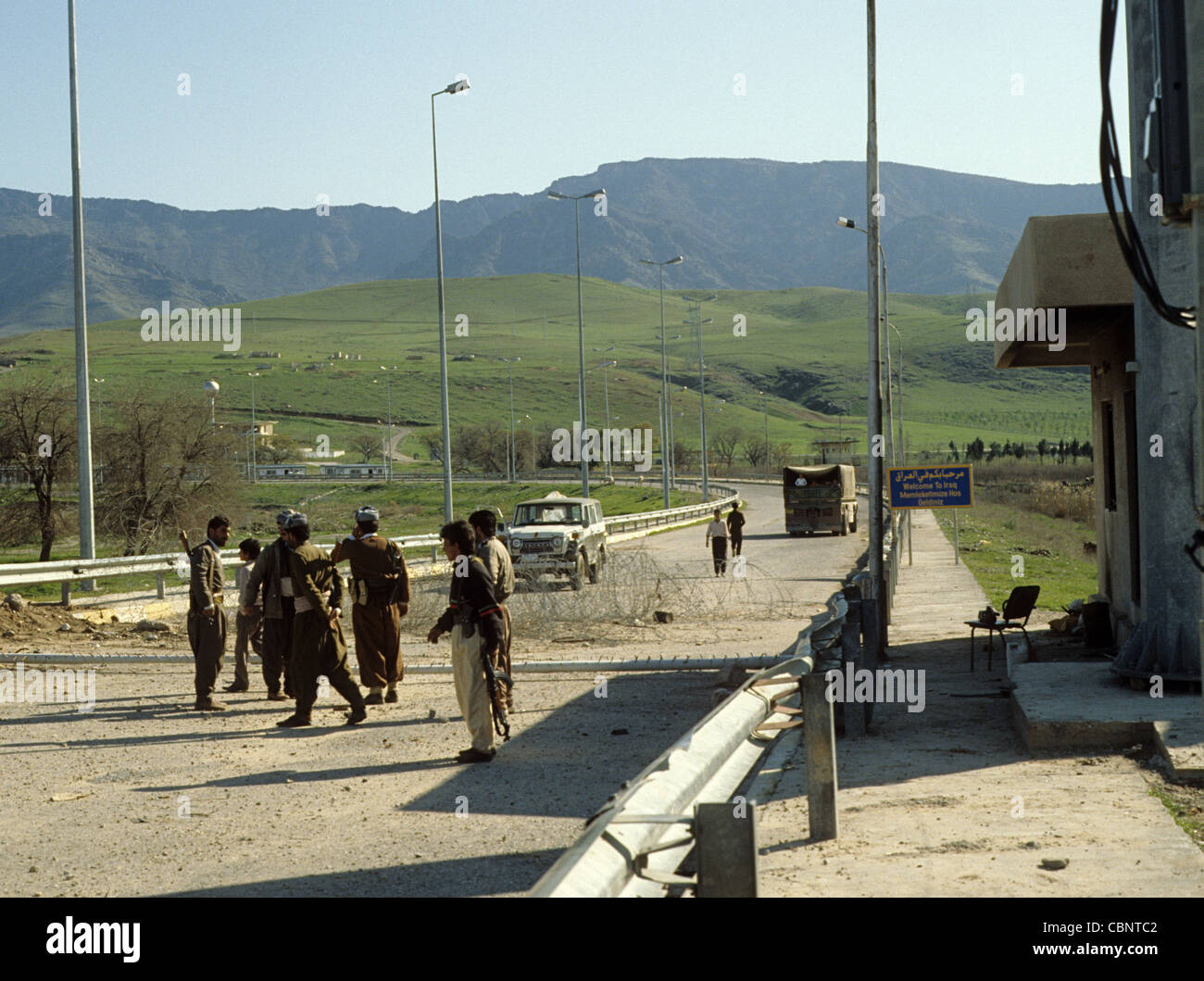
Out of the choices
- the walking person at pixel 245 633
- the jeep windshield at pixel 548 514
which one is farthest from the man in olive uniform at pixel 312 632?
the jeep windshield at pixel 548 514

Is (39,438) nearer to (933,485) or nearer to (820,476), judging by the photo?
(820,476)

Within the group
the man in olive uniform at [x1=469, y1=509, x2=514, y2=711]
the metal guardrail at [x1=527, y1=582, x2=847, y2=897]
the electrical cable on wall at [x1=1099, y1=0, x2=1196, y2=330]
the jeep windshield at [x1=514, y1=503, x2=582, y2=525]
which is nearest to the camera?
the metal guardrail at [x1=527, y1=582, x2=847, y2=897]

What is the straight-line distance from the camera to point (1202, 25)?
4227 millimetres

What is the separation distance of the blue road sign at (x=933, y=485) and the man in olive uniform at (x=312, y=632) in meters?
15.7

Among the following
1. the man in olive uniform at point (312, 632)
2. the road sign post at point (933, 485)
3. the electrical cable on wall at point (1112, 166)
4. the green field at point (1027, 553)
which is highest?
the electrical cable on wall at point (1112, 166)

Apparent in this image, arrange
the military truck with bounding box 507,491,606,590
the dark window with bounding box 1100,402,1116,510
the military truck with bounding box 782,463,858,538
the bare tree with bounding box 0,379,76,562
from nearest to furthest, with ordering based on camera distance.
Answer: the dark window with bounding box 1100,402,1116,510 → the military truck with bounding box 507,491,606,590 → the bare tree with bounding box 0,379,76,562 → the military truck with bounding box 782,463,858,538

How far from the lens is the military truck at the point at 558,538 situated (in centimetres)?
2795

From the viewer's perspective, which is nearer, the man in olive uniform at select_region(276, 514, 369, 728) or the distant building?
the man in olive uniform at select_region(276, 514, 369, 728)

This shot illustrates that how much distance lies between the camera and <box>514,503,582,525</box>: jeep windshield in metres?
29.4

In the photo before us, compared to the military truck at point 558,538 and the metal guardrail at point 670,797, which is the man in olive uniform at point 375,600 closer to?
the metal guardrail at point 670,797

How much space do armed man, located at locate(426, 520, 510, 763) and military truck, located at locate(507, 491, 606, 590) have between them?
15.6 metres

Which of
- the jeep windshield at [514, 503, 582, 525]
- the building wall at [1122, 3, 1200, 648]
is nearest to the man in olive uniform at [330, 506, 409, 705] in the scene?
the building wall at [1122, 3, 1200, 648]

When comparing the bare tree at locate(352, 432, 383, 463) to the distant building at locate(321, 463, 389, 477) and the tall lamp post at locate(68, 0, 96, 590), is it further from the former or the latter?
the tall lamp post at locate(68, 0, 96, 590)

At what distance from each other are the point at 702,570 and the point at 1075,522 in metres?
27.4
